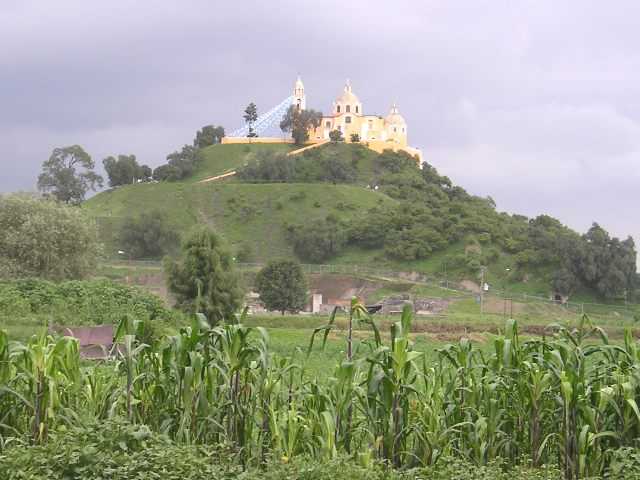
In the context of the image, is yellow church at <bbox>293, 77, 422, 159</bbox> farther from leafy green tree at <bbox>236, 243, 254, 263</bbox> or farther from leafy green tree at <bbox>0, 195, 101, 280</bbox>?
leafy green tree at <bbox>0, 195, 101, 280</bbox>

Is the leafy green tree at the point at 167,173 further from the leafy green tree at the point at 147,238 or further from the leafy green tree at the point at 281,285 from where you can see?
the leafy green tree at the point at 281,285

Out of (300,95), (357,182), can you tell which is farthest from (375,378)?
(300,95)

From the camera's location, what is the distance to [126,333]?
7809 millimetres

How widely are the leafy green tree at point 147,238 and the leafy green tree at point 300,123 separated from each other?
34560 millimetres

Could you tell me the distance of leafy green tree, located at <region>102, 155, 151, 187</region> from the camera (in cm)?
10094

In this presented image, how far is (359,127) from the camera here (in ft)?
364

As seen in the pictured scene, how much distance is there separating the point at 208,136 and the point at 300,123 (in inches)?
625

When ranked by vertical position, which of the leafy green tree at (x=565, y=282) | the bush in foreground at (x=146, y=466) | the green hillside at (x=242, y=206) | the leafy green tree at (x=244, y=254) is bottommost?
the bush in foreground at (x=146, y=466)

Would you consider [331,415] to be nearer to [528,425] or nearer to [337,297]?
[528,425]

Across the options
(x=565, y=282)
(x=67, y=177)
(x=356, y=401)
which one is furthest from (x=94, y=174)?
(x=356, y=401)

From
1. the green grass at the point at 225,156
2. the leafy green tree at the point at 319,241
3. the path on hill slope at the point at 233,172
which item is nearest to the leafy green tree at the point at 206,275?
the leafy green tree at the point at 319,241

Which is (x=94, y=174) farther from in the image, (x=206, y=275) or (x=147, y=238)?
(x=206, y=275)

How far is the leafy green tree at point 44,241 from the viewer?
42625 millimetres

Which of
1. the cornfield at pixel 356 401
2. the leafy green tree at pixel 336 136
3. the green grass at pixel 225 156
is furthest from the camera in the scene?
the leafy green tree at pixel 336 136
